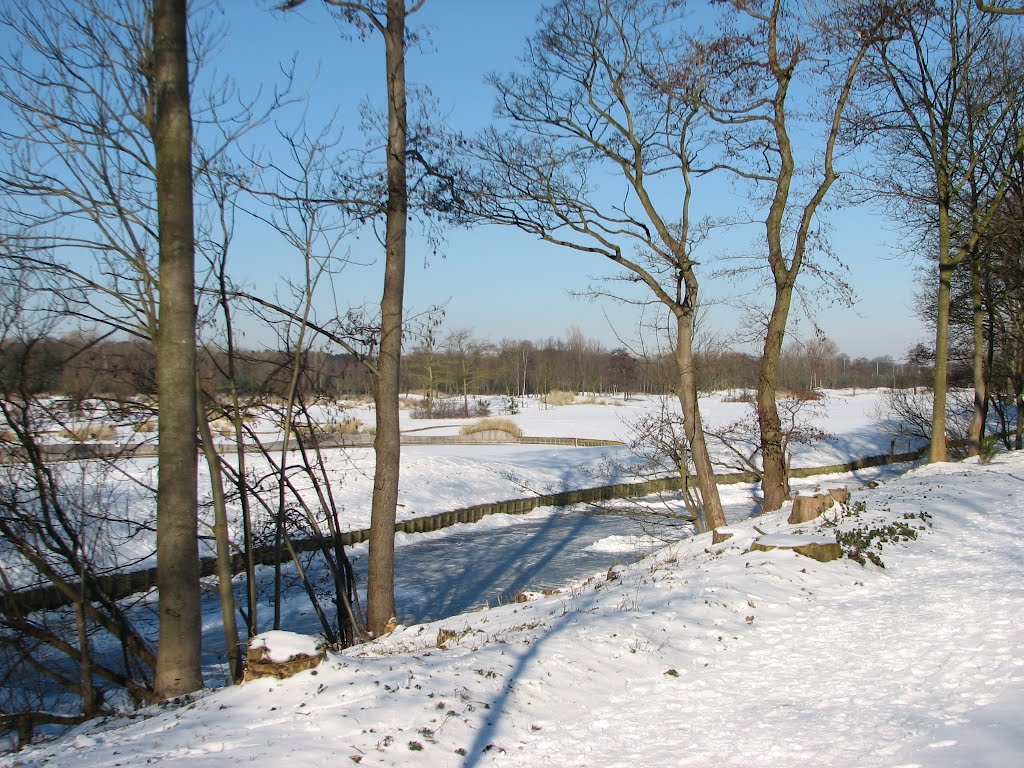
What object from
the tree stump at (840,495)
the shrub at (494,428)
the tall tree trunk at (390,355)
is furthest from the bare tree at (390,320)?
the shrub at (494,428)

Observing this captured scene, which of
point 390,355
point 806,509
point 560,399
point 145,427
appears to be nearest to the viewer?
point 145,427

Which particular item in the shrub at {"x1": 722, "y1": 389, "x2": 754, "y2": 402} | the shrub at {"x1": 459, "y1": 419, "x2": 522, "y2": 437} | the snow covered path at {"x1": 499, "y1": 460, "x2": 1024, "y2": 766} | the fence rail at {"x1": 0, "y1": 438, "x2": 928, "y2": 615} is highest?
the shrub at {"x1": 722, "y1": 389, "x2": 754, "y2": 402}

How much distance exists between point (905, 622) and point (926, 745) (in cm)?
233

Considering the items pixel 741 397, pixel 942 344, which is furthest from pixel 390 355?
pixel 741 397

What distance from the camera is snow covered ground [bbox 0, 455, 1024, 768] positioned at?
3.91 meters

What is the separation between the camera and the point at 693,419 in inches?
520

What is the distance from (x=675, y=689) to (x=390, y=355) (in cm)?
457

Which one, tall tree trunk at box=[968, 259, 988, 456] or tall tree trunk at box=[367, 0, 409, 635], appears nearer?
tall tree trunk at box=[367, 0, 409, 635]

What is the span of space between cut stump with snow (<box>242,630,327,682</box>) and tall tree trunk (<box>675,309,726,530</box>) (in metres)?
9.28

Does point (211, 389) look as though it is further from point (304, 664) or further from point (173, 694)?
point (304, 664)

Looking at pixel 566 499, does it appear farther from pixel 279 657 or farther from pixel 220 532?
pixel 279 657

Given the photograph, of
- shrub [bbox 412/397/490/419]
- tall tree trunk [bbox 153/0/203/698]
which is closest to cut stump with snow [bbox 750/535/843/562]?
tall tree trunk [bbox 153/0/203/698]

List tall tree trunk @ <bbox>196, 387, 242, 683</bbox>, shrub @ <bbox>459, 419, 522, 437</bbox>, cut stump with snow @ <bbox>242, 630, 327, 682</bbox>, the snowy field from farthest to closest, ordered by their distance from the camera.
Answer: shrub @ <bbox>459, 419, 522, 437</bbox>, the snowy field, tall tree trunk @ <bbox>196, 387, 242, 683</bbox>, cut stump with snow @ <bbox>242, 630, 327, 682</bbox>

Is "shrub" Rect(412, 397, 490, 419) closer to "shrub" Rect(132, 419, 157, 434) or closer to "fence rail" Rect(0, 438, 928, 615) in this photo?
"fence rail" Rect(0, 438, 928, 615)
